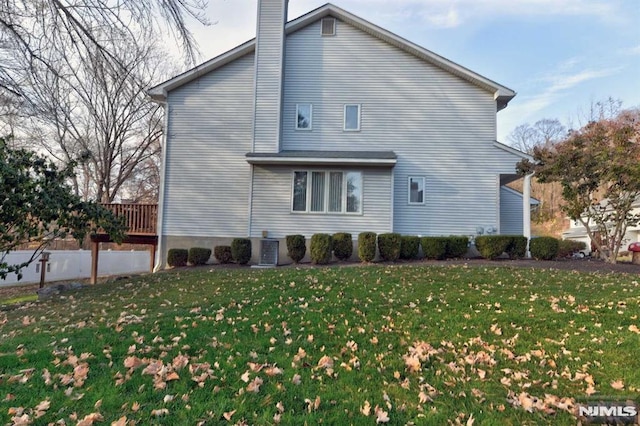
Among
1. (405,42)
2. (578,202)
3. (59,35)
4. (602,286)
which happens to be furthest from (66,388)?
(405,42)

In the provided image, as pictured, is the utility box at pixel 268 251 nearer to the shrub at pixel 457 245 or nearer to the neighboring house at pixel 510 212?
the shrub at pixel 457 245

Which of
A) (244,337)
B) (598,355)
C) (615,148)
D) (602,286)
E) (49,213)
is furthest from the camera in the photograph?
(615,148)

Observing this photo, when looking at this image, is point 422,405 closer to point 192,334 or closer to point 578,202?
point 192,334

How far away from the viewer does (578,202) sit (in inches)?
458

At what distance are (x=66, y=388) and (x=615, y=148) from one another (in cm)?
1352

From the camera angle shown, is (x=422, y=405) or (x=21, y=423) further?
(x=422, y=405)

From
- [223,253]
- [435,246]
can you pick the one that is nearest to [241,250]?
[223,253]

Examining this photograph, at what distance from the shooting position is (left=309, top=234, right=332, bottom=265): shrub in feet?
39.8

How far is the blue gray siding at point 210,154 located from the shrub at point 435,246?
628cm

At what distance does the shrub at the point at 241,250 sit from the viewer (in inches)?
503

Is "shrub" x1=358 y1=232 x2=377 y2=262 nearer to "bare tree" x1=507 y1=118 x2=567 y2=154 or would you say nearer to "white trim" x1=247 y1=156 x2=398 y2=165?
"white trim" x1=247 y1=156 x2=398 y2=165

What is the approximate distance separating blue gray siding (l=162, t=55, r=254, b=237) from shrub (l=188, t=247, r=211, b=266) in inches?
39.4

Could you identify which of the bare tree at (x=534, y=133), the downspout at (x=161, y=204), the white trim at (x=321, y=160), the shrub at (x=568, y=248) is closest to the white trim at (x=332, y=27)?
the white trim at (x=321, y=160)

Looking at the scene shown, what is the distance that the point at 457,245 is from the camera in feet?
40.2
